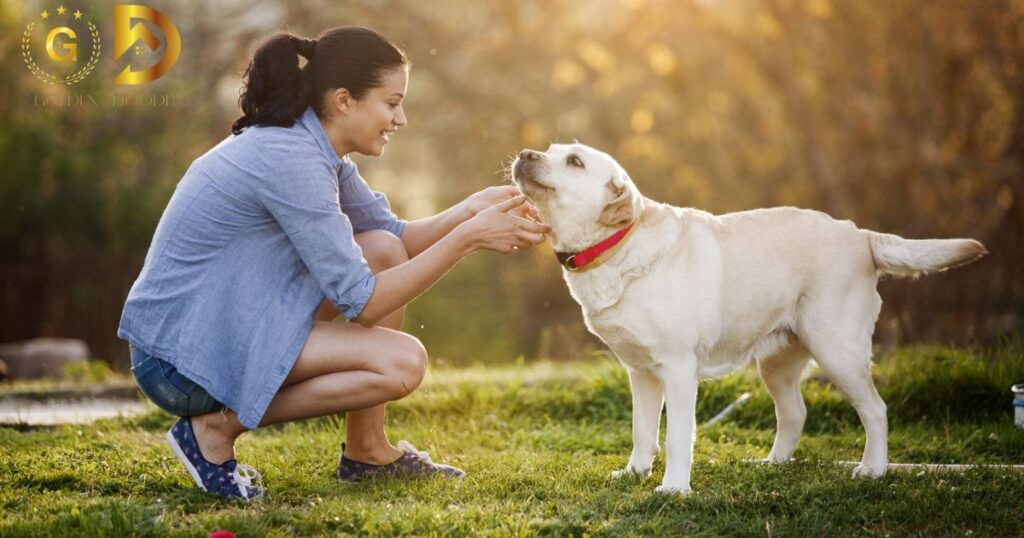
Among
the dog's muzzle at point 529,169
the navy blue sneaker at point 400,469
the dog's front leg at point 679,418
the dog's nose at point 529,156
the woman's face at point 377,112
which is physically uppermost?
the woman's face at point 377,112

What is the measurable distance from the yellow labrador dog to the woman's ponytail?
2.75 ft

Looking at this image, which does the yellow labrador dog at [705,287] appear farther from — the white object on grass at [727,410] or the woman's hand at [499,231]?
the white object on grass at [727,410]

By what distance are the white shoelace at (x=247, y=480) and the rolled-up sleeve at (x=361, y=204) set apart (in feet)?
3.56

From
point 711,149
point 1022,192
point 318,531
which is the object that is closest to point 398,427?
point 318,531

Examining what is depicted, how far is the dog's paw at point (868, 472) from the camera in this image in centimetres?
375

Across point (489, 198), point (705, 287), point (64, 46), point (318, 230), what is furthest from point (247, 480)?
point (64, 46)

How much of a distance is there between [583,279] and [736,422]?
1847mm

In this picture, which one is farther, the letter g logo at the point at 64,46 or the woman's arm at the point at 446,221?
the letter g logo at the point at 64,46

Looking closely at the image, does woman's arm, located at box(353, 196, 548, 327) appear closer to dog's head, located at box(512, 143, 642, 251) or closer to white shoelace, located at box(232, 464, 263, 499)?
dog's head, located at box(512, 143, 642, 251)

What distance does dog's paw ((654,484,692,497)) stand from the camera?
3.41 metres

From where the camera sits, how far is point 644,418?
3.91 m

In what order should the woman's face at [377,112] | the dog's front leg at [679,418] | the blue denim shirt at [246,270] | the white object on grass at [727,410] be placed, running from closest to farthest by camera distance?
the blue denim shirt at [246,270], the dog's front leg at [679,418], the woman's face at [377,112], the white object on grass at [727,410]

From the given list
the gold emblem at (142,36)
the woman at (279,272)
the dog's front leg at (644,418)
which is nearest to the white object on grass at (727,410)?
the dog's front leg at (644,418)

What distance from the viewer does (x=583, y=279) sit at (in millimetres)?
3705
